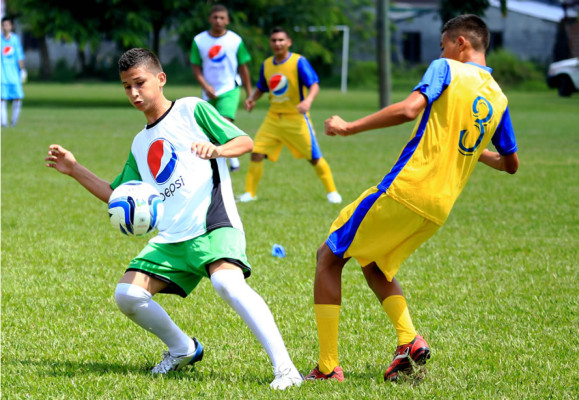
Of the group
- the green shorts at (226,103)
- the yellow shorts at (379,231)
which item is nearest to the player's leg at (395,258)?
the yellow shorts at (379,231)

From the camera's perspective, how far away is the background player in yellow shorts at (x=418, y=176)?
384 cm

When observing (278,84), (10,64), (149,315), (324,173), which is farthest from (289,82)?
(10,64)

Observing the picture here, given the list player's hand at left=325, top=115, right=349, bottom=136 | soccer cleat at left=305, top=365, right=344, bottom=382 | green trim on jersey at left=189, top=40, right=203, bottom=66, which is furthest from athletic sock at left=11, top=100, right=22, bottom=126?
player's hand at left=325, top=115, right=349, bottom=136

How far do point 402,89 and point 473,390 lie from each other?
4100 cm

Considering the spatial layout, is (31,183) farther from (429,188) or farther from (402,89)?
(402,89)

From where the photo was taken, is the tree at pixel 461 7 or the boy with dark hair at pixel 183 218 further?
the tree at pixel 461 7

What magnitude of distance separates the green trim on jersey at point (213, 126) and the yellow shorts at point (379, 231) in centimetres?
69

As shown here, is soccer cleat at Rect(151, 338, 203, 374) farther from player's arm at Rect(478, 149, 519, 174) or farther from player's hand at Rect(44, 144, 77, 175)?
player's arm at Rect(478, 149, 519, 174)

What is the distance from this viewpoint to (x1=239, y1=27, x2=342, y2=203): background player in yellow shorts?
33.0 feet

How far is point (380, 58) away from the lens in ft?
92.3

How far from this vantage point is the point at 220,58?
1205 centimetres

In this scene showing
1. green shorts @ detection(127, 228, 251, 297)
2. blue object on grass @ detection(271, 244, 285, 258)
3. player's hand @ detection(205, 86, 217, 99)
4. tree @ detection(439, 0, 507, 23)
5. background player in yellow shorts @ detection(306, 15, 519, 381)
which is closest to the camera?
background player in yellow shorts @ detection(306, 15, 519, 381)

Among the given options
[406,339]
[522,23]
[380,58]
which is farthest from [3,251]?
[522,23]

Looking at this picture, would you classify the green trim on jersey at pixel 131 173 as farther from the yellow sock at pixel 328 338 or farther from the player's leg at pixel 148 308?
the yellow sock at pixel 328 338
